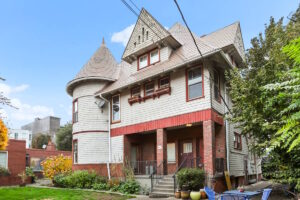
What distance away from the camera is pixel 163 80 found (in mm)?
15820

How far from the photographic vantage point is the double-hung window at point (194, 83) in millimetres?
14102

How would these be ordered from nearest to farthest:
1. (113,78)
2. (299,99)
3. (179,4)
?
(299,99) → (179,4) → (113,78)

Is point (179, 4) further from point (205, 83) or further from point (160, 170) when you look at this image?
point (160, 170)

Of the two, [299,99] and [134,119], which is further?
[134,119]

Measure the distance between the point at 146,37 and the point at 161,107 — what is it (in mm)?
4669

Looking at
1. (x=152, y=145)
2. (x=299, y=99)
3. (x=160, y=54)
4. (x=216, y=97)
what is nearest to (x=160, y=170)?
(x=152, y=145)

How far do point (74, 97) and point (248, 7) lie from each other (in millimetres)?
13471

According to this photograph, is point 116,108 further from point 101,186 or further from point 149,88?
point 101,186

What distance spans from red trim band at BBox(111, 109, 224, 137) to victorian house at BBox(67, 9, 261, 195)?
0.05 meters

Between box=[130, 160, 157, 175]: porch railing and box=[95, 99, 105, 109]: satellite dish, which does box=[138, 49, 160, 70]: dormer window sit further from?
box=[130, 160, 157, 175]: porch railing

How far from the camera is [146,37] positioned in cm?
1706

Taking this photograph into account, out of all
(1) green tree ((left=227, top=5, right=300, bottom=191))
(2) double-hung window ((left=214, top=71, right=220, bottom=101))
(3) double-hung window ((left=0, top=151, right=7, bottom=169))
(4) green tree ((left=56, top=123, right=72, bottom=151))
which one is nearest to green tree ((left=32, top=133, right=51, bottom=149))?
(4) green tree ((left=56, top=123, right=72, bottom=151))

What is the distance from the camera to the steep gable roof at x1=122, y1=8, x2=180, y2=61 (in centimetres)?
1602

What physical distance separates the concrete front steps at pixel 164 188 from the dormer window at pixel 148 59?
6996 mm
